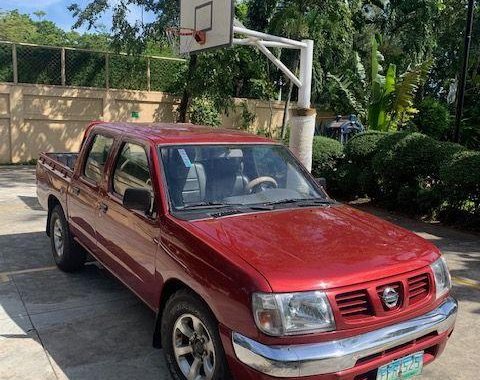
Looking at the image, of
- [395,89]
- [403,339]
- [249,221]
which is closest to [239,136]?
[249,221]

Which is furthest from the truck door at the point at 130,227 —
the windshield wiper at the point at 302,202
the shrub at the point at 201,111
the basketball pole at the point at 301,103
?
the shrub at the point at 201,111

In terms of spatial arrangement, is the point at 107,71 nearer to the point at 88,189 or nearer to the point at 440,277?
the point at 88,189

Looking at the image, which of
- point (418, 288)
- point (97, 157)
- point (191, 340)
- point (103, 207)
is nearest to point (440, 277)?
point (418, 288)

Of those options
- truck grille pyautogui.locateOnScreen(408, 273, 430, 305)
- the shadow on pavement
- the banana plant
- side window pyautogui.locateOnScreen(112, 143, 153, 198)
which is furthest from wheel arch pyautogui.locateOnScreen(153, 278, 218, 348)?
the banana plant

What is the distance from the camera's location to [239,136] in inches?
183

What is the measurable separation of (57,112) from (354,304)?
16.1 meters

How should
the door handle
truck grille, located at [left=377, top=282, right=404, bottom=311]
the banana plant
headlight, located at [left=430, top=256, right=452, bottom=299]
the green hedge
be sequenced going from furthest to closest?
1. the banana plant
2. the green hedge
3. the door handle
4. headlight, located at [left=430, top=256, right=452, bottom=299]
5. truck grille, located at [left=377, top=282, right=404, bottom=311]

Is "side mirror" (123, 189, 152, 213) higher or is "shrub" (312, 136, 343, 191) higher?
"side mirror" (123, 189, 152, 213)

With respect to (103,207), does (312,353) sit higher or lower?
lower

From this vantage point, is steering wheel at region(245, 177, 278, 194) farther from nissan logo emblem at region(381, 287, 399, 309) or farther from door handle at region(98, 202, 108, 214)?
nissan logo emblem at region(381, 287, 399, 309)

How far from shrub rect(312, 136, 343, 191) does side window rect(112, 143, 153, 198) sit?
7.44 m

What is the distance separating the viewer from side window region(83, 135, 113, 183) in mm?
4916

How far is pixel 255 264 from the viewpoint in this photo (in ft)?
9.53

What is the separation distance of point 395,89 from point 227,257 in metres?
11.3
